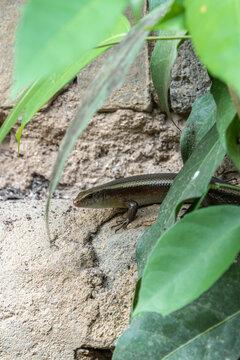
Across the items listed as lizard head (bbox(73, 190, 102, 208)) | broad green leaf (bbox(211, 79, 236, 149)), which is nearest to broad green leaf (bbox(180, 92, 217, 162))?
broad green leaf (bbox(211, 79, 236, 149))

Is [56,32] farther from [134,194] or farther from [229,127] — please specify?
[134,194]

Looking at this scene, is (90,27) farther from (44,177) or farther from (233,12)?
(44,177)

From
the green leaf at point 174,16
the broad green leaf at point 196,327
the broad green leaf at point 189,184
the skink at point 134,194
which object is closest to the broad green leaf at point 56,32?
the green leaf at point 174,16

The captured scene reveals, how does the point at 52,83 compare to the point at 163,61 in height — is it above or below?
above

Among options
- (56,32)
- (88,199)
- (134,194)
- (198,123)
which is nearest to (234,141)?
(56,32)

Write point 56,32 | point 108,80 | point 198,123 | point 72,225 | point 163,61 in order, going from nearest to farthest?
point 56,32
point 108,80
point 163,61
point 198,123
point 72,225

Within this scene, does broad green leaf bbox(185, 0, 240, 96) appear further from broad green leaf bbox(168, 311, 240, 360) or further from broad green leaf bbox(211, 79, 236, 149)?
broad green leaf bbox(168, 311, 240, 360)

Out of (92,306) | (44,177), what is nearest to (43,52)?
(92,306)

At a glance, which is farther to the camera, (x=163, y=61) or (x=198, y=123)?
(x=198, y=123)
